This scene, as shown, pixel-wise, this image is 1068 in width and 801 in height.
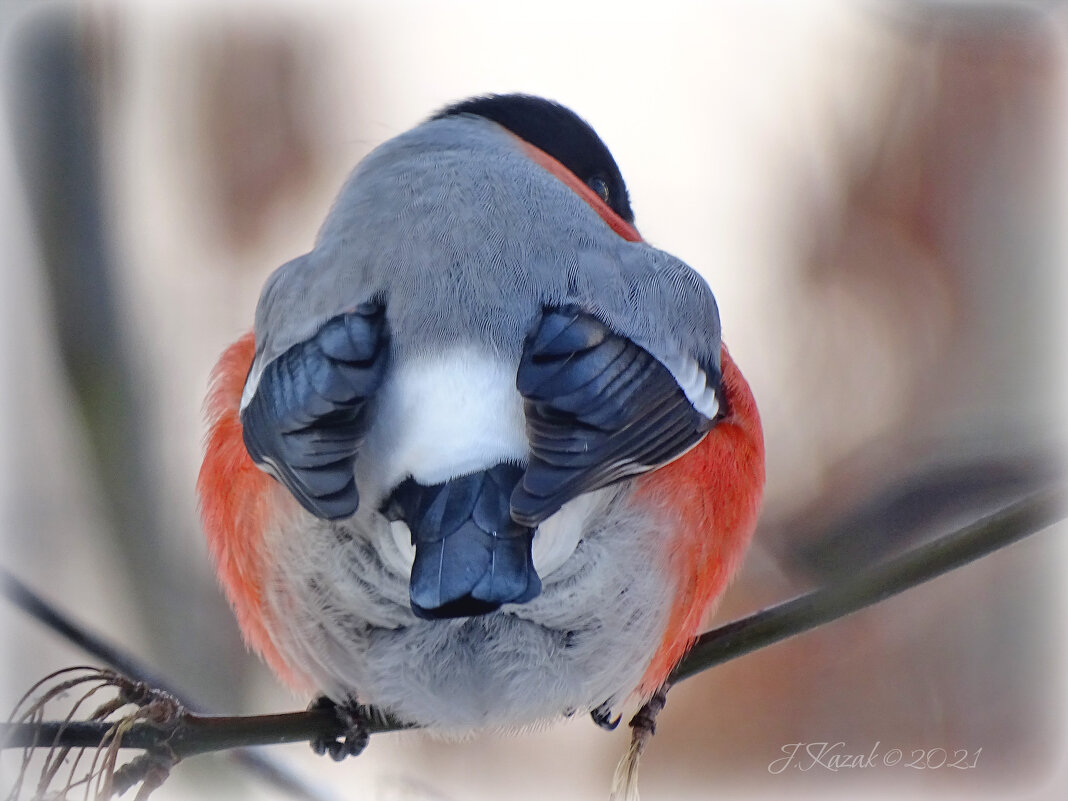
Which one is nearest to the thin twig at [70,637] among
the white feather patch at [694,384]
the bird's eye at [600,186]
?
the white feather patch at [694,384]

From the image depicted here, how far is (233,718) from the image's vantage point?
1021 millimetres

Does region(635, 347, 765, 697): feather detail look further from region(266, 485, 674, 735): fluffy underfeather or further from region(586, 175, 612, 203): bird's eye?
region(586, 175, 612, 203): bird's eye

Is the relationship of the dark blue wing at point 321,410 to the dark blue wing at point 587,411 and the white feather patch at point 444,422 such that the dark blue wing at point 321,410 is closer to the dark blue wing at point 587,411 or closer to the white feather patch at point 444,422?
the white feather patch at point 444,422

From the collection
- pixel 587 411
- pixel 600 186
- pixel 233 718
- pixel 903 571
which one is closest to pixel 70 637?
pixel 233 718

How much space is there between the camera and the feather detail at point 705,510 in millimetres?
1111

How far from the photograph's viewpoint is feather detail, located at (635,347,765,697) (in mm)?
1111

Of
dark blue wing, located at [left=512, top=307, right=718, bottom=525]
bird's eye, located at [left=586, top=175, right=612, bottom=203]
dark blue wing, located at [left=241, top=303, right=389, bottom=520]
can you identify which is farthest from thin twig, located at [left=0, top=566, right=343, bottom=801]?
bird's eye, located at [left=586, top=175, right=612, bottom=203]

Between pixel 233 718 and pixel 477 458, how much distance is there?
14.9 inches

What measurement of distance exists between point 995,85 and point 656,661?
3.97 feet

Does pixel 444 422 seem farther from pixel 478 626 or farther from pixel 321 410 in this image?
pixel 478 626

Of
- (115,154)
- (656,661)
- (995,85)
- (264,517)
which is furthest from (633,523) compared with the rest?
(995,85)

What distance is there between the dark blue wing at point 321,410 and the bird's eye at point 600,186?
0.67m

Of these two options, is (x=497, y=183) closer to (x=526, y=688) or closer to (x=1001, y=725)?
(x=526, y=688)

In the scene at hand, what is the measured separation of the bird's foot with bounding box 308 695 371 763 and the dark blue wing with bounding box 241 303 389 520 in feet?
1.44
